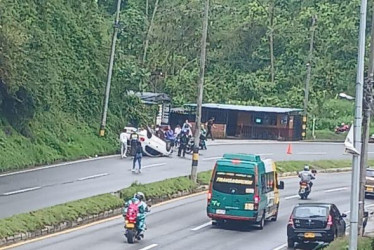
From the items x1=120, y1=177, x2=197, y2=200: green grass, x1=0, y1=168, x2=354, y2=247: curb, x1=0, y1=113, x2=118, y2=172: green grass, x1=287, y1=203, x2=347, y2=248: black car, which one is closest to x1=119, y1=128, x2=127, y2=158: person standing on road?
x1=0, y1=113, x2=118, y2=172: green grass

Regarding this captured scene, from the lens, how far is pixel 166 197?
125 ft

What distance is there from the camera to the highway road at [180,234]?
27.5 m

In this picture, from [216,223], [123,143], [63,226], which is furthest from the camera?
[123,143]

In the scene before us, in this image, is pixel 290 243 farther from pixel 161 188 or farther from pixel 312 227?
pixel 161 188

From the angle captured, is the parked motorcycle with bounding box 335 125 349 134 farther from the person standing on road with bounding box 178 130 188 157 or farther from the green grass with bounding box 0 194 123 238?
the green grass with bounding box 0 194 123 238

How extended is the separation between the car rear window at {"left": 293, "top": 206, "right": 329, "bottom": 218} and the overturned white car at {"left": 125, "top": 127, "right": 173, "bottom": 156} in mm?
19718

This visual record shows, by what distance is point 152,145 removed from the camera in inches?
1953

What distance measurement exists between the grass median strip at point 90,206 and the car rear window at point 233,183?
12.9ft

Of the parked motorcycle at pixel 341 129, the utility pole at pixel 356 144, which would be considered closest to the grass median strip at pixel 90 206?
the utility pole at pixel 356 144

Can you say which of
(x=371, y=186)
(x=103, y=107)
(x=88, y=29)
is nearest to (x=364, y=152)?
(x=371, y=186)

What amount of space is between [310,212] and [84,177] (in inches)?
522

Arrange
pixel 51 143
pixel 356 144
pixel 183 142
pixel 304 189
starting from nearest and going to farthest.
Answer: pixel 356 144, pixel 304 189, pixel 51 143, pixel 183 142

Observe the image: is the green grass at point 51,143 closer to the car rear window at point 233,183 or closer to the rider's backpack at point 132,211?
the car rear window at point 233,183

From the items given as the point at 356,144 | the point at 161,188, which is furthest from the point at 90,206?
the point at 356,144
